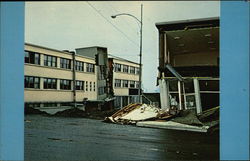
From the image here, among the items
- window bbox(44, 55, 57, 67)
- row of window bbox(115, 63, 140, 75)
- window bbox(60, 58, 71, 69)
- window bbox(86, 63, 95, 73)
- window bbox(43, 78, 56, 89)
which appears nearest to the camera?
window bbox(44, 55, 57, 67)

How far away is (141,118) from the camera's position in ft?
63.3

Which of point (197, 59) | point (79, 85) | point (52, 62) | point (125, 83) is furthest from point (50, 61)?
point (125, 83)

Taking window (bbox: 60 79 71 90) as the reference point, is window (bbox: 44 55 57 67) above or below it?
above

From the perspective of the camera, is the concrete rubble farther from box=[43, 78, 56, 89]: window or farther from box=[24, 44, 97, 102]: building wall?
box=[43, 78, 56, 89]: window

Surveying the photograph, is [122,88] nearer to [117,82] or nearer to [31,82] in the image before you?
[117,82]

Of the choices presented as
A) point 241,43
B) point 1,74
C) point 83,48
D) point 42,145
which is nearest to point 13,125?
point 1,74

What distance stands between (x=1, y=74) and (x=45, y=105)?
3026cm

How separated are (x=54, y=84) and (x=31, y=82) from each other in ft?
13.4

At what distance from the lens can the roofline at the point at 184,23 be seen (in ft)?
62.8

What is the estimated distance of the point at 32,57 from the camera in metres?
31.9

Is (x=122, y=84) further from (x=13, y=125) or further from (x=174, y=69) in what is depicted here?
(x=13, y=125)

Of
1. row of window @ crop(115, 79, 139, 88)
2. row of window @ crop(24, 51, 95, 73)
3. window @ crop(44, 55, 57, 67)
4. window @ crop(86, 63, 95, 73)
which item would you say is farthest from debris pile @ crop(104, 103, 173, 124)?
row of window @ crop(115, 79, 139, 88)

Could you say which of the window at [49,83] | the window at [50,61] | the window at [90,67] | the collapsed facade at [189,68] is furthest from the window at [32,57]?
the collapsed facade at [189,68]

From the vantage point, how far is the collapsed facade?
20016 millimetres
